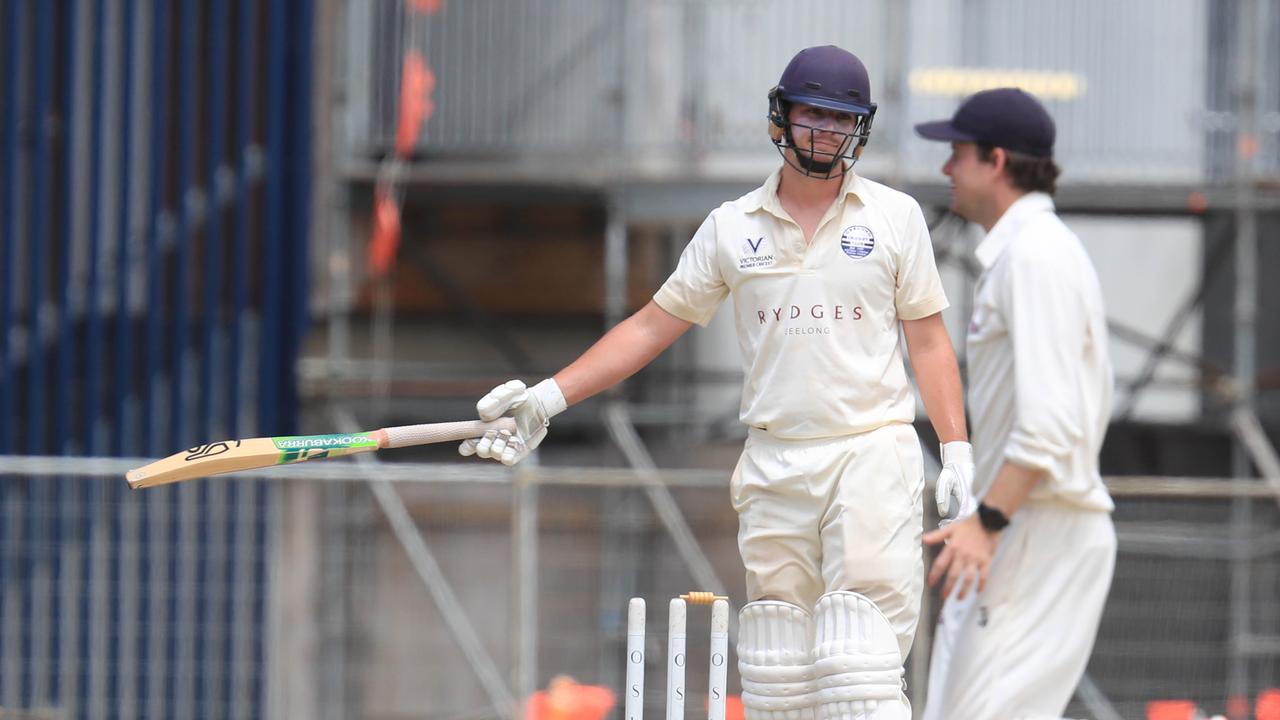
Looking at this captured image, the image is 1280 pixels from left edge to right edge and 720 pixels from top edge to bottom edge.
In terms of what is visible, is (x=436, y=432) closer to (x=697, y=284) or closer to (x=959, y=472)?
(x=697, y=284)

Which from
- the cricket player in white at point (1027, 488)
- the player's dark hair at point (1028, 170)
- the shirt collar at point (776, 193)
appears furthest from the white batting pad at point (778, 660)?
the player's dark hair at point (1028, 170)

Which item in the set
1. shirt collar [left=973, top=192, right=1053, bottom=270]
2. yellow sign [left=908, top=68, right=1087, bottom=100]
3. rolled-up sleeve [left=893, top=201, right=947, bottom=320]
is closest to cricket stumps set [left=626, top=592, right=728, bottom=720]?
rolled-up sleeve [left=893, top=201, right=947, bottom=320]

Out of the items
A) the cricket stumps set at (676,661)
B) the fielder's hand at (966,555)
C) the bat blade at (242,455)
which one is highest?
the bat blade at (242,455)

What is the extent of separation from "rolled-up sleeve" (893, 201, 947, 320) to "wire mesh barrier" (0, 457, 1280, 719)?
3.70 m

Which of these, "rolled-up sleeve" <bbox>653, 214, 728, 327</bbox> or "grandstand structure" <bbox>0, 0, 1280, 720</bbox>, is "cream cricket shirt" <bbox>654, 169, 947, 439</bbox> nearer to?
"rolled-up sleeve" <bbox>653, 214, 728, 327</bbox>

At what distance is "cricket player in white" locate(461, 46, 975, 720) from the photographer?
12.6 feet

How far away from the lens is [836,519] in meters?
3.86

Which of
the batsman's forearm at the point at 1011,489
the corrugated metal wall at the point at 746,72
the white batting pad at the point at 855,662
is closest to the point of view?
the white batting pad at the point at 855,662

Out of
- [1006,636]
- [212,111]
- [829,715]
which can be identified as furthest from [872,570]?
[212,111]

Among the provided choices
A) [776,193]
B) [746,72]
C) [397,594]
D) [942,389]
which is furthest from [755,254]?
[746,72]

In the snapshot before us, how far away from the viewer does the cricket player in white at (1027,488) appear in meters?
4.09

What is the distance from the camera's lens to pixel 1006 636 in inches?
168

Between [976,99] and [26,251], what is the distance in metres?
6.78

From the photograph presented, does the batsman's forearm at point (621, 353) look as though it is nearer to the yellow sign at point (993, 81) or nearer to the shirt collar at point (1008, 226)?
the shirt collar at point (1008, 226)
